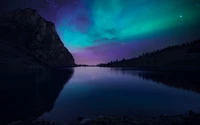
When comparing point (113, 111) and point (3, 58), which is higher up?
point (3, 58)

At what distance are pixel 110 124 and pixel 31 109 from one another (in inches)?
638

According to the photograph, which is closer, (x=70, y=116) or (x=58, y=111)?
(x=70, y=116)

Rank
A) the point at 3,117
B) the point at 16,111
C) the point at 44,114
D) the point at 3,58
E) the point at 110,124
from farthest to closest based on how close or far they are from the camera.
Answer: the point at 3,58 < the point at 16,111 < the point at 44,114 < the point at 3,117 < the point at 110,124

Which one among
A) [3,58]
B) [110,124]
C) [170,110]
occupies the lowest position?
[170,110]

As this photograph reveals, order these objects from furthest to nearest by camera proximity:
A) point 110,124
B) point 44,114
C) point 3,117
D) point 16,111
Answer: point 16,111 → point 44,114 → point 3,117 → point 110,124

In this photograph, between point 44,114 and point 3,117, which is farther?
point 44,114

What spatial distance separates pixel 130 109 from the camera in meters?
26.4

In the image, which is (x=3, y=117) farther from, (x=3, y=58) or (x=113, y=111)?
(x=3, y=58)

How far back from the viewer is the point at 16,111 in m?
25.0

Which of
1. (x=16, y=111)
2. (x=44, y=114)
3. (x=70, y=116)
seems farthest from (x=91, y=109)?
(x=16, y=111)

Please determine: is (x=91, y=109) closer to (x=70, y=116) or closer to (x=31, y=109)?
(x=70, y=116)

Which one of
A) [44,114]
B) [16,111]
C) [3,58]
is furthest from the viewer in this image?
[3,58]

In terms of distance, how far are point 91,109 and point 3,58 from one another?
19203cm

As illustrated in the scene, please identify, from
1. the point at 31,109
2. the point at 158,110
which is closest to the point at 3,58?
the point at 31,109
